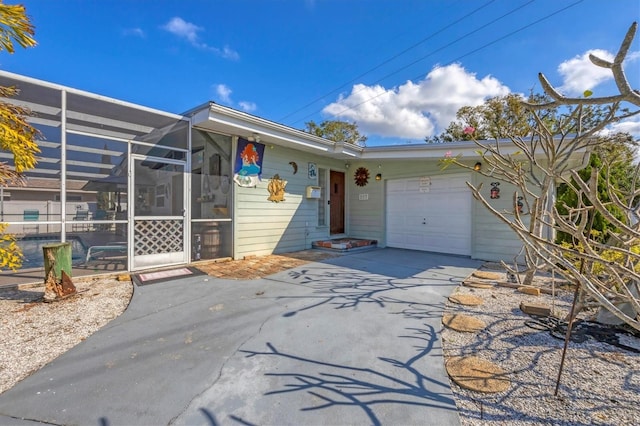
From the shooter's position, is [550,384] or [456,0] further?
[456,0]

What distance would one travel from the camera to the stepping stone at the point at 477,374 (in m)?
1.92

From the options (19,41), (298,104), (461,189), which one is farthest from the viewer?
(298,104)

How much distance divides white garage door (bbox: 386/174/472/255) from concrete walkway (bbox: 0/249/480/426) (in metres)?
3.88

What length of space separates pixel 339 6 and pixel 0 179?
873 cm

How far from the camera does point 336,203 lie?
9.05 m

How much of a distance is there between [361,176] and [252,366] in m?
7.42

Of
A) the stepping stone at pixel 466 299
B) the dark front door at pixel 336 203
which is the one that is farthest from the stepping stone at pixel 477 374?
the dark front door at pixel 336 203

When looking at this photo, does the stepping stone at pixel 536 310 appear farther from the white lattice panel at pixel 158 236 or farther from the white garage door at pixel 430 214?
the white lattice panel at pixel 158 236

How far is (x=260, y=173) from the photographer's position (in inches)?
263

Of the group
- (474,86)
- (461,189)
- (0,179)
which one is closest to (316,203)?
(461,189)

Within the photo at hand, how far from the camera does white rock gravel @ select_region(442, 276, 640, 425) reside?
5.37 feet

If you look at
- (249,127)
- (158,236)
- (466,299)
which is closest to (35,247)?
(158,236)

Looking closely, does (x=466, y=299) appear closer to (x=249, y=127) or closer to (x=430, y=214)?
(x=430, y=214)

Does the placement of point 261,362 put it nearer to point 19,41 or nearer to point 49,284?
point 49,284
